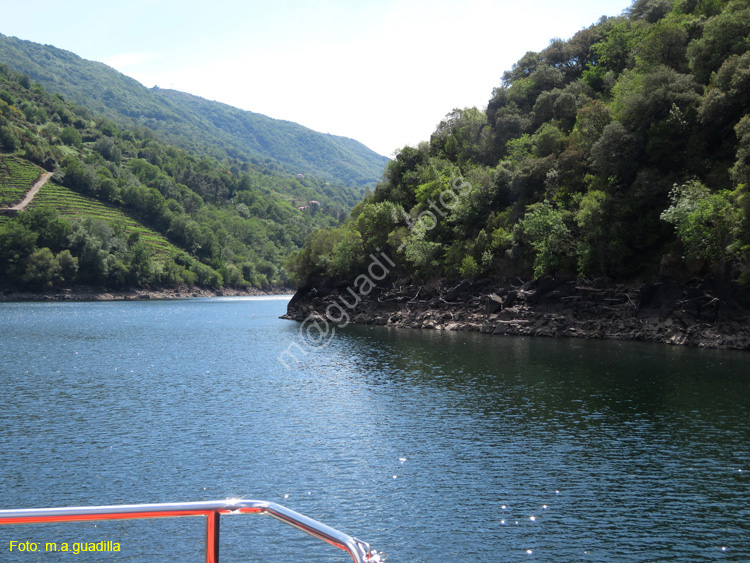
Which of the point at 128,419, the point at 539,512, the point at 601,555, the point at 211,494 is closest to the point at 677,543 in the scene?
the point at 601,555

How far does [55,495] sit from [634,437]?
25.5 metres

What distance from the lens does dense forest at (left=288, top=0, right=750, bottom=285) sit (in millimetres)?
58156

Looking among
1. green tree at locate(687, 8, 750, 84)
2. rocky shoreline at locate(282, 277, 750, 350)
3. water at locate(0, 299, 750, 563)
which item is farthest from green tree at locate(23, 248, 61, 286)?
green tree at locate(687, 8, 750, 84)

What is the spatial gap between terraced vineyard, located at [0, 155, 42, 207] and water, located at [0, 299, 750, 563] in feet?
514

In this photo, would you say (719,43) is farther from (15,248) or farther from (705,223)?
(15,248)

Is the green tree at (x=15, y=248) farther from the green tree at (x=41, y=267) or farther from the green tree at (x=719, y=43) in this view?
the green tree at (x=719, y=43)

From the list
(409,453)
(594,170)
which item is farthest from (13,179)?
(409,453)

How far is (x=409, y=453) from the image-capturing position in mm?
26906

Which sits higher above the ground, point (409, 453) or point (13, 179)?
point (13, 179)

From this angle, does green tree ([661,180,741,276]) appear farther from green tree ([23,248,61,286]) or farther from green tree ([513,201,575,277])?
green tree ([23,248,61,286])

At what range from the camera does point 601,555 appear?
16609 millimetres

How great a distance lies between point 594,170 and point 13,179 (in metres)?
190

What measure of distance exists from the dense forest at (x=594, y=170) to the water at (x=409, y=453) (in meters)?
16.6

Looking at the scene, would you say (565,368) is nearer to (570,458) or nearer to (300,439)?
(570,458)
